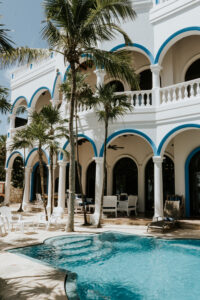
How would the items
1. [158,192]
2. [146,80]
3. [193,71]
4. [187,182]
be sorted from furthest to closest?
[146,80] < [193,71] < [187,182] < [158,192]

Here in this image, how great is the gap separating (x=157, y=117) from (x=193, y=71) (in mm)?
3595

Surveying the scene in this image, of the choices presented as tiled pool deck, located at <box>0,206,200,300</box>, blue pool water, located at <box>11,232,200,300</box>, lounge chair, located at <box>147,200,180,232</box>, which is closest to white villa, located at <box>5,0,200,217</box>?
lounge chair, located at <box>147,200,180,232</box>

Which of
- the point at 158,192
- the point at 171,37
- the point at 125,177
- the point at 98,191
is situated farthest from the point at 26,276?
the point at 125,177

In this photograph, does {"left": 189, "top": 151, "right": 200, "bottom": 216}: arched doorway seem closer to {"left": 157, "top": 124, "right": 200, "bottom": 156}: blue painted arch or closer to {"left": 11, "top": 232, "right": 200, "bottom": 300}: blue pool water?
{"left": 157, "top": 124, "right": 200, "bottom": 156}: blue painted arch

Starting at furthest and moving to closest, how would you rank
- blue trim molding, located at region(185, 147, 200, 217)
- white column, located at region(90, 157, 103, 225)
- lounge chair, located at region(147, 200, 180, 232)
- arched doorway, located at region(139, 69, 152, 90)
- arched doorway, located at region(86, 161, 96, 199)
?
arched doorway, located at region(86, 161, 96, 199) → arched doorway, located at region(139, 69, 152, 90) → blue trim molding, located at region(185, 147, 200, 217) → white column, located at region(90, 157, 103, 225) → lounge chair, located at region(147, 200, 180, 232)

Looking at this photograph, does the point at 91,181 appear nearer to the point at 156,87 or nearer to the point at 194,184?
the point at 194,184

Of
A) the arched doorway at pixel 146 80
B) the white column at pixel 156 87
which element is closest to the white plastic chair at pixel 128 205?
the white column at pixel 156 87

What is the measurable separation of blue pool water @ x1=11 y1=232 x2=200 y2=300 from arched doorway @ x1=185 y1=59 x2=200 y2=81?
8368 mm

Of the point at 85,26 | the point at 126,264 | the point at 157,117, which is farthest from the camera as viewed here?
the point at 157,117

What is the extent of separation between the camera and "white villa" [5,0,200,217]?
456 inches

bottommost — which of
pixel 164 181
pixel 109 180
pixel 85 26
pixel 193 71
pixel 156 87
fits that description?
pixel 164 181

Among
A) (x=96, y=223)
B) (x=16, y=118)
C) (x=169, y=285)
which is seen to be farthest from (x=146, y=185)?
(x=16, y=118)

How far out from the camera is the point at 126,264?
6473 mm

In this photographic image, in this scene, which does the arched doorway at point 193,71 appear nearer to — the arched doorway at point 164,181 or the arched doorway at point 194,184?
the arched doorway at point 194,184
